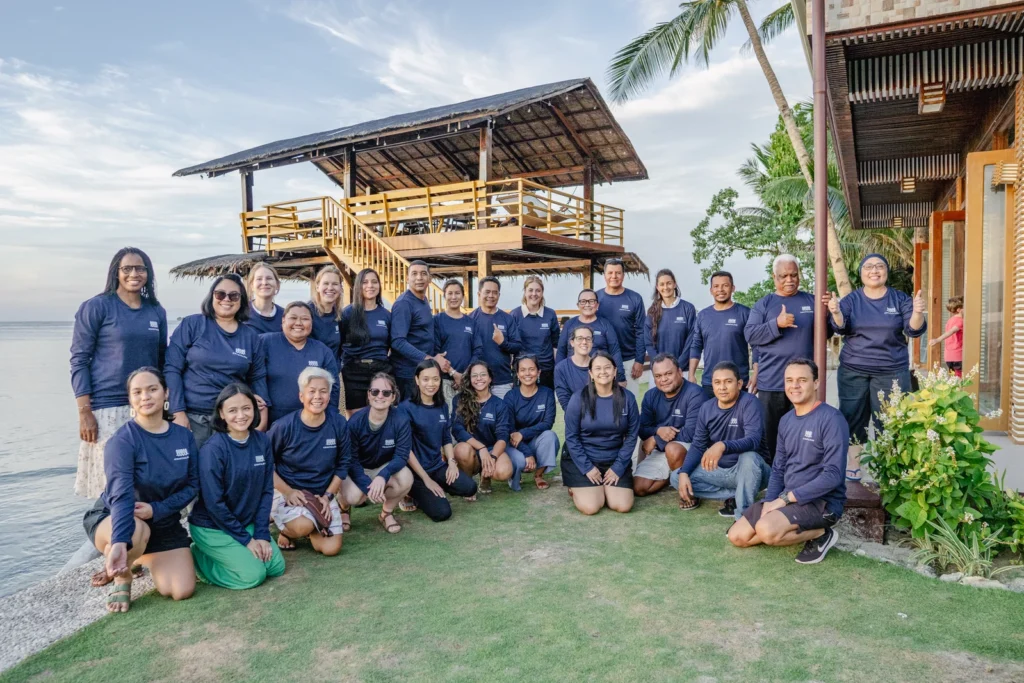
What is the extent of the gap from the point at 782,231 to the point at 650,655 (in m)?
22.4

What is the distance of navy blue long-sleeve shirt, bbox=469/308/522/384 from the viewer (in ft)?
21.2

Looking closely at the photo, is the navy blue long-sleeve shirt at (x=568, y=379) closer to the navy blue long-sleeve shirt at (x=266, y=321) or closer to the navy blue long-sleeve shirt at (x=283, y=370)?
the navy blue long-sleeve shirt at (x=283, y=370)

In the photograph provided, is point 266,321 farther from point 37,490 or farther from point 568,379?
point 37,490

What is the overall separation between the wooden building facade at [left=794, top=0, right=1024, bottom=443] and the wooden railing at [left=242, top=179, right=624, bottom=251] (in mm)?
7788

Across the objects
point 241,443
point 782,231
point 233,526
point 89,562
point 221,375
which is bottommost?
point 89,562

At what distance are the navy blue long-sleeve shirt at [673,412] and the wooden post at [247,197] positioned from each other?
1459 centimetres

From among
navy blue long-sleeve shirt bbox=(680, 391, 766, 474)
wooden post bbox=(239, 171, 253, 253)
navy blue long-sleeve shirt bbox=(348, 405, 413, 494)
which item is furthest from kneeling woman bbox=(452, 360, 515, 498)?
wooden post bbox=(239, 171, 253, 253)

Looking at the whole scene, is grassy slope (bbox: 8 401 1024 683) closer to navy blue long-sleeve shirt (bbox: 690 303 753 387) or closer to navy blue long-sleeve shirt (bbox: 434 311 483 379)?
navy blue long-sleeve shirt (bbox: 690 303 753 387)

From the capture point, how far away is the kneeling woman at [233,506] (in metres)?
3.93

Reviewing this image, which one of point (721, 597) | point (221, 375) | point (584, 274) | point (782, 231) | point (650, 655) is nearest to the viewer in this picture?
point (650, 655)

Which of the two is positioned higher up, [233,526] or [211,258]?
[211,258]

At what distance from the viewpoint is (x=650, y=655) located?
3.04 metres

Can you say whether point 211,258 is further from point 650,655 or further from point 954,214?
point 650,655

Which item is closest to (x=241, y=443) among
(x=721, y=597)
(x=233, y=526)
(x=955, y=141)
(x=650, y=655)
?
(x=233, y=526)
